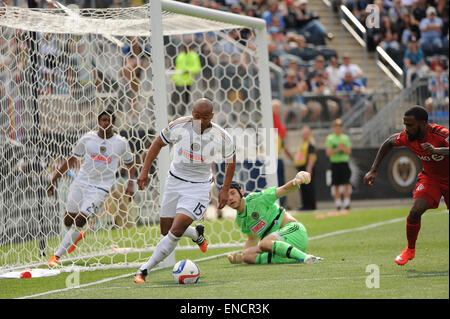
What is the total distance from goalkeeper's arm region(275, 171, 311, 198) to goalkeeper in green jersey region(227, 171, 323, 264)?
0.01 m

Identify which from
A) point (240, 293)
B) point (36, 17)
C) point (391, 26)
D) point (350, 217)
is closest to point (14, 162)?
point (36, 17)

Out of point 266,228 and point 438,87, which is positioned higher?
point 438,87

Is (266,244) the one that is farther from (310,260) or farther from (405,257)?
(405,257)

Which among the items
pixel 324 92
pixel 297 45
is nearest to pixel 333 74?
pixel 324 92

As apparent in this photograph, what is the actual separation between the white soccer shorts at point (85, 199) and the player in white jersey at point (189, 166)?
8.38ft

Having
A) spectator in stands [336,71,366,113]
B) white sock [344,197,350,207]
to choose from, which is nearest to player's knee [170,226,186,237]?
white sock [344,197,350,207]

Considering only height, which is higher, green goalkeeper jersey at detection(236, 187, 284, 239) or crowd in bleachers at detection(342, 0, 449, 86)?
crowd in bleachers at detection(342, 0, 449, 86)

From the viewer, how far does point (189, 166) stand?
912 cm

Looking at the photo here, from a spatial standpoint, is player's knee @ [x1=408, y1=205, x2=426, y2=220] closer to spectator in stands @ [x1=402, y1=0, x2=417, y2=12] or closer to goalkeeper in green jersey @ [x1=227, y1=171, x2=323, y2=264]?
goalkeeper in green jersey @ [x1=227, y1=171, x2=323, y2=264]

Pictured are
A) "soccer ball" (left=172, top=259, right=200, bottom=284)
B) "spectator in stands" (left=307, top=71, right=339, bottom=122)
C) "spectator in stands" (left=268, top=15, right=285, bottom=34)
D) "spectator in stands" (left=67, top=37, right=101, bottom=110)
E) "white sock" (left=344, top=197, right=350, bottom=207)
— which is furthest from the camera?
"spectator in stands" (left=268, top=15, right=285, bottom=34)

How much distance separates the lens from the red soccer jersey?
28.8 ft

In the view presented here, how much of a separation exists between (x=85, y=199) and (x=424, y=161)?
4942mm
